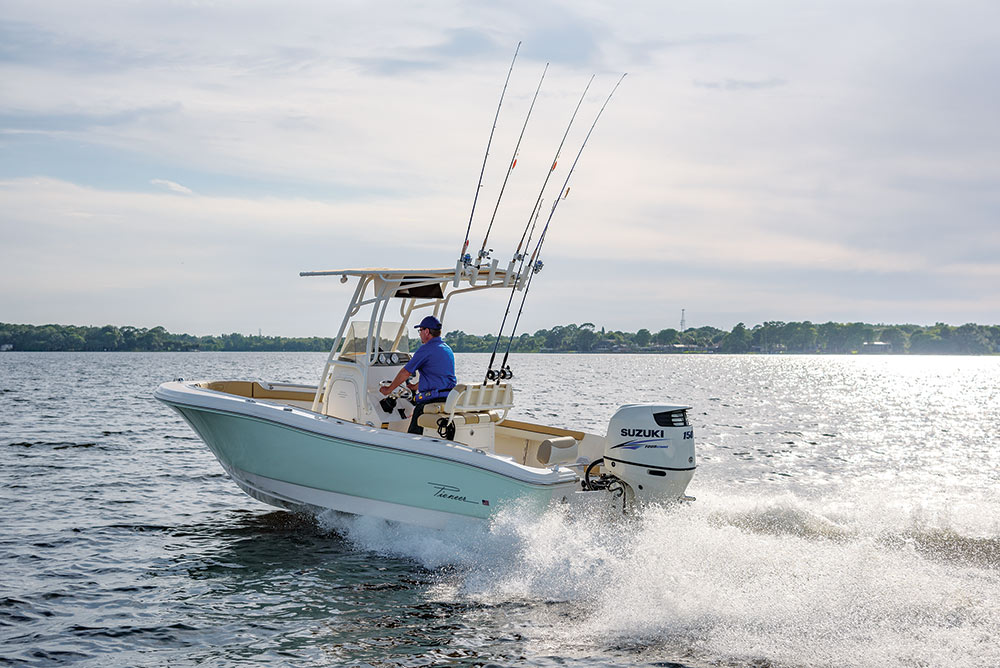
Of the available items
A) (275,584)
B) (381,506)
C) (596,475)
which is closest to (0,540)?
(275,584)

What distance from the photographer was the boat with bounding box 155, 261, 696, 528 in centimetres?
750

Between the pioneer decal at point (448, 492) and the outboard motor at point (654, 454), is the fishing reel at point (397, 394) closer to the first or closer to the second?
the pioneer decal at point (448, 492)

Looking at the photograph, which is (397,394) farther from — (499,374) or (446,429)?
(499,374)

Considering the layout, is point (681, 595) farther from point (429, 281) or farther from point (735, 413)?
point (735, 413)

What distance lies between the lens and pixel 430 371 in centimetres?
827

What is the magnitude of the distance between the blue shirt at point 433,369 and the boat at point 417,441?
160 mm

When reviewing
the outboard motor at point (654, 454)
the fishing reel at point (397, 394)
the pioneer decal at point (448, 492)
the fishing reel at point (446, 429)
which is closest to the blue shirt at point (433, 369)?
the fishing reel at point (446, 429)

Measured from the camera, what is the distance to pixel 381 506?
7.99 meters

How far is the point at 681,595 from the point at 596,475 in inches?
82.1

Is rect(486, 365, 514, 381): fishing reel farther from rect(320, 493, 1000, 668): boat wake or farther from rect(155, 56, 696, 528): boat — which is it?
rect(320, 493, 1000, 668): boat wake

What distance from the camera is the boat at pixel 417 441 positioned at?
24.6ft

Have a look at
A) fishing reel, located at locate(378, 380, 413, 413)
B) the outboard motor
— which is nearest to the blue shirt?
fishing reel, located at locate(378, 380, 413, 413)

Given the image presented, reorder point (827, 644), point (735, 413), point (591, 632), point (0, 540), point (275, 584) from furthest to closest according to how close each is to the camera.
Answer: point (735, 413) < point (0, 540) < point (275, 584) < point (591, 632) < point (827, 644)

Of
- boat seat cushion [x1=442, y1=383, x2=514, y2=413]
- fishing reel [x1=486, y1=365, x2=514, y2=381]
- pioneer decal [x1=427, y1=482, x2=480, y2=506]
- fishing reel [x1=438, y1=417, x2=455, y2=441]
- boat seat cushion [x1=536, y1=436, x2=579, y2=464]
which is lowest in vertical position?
pioneer decal [x1=427, y1=482, x2=480, y2=506]
